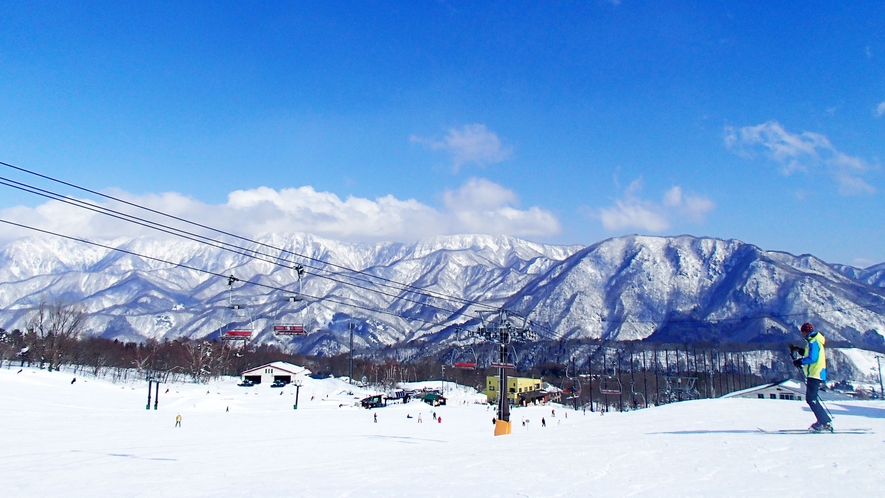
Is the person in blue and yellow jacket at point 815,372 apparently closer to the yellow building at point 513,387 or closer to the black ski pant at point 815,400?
the black ski pant at point 815,400

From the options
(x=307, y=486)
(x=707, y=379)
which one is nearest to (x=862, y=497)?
(x=307, y=486)

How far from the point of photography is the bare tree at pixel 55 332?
112500 millimetres

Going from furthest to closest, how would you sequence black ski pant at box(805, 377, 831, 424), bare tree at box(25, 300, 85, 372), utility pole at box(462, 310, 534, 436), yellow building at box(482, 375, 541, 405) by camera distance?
yellow building at box(482, 375, 541, 405) → bare tree at box(25, 300, 85, 372) → utility pole at box(462, 310, 534, 436) → black ski pant at box(805, 377, 831, 424)

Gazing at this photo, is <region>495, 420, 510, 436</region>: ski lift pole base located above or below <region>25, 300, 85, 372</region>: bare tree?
below

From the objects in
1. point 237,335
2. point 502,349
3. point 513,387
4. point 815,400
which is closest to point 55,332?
point 237,335

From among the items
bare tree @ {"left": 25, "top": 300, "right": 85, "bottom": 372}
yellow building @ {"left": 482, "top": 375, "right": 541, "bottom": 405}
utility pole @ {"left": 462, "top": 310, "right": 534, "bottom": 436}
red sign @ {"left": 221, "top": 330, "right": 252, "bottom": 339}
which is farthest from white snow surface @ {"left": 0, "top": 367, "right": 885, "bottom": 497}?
yellow building @ {"left": 482, "top": 375, "right": 541, "bottom": 405}

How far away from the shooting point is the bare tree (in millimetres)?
112500

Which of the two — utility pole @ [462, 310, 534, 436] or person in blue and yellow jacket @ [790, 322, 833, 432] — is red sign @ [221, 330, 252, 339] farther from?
person in blue and yellow jacket @ [790, 322, 833, 432]

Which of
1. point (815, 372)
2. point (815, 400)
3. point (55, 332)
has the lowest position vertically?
point (815, 400)

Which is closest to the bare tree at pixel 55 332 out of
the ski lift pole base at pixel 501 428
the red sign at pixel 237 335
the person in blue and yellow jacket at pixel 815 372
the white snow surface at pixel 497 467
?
the red sign at pixel 237 335

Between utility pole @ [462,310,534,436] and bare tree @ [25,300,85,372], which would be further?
bare tree @ [25,300,85,372]

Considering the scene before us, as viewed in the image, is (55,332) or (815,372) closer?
(815,372)

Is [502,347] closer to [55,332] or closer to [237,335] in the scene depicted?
[237,335]

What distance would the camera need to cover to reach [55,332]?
385 ft
